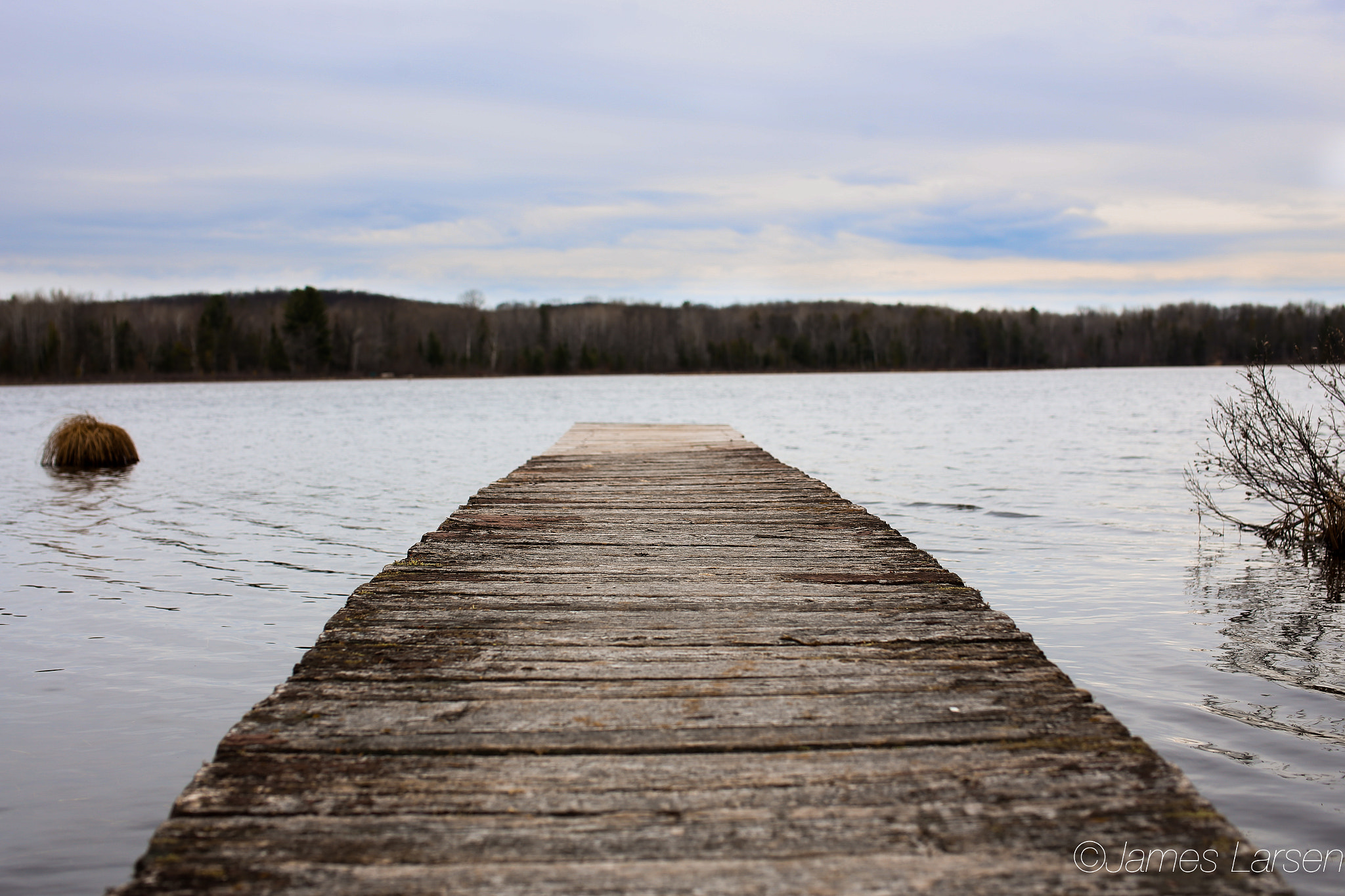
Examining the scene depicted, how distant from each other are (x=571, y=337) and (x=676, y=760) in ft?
391

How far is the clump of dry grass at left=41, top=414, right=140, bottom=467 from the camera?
→ 18.8 meters

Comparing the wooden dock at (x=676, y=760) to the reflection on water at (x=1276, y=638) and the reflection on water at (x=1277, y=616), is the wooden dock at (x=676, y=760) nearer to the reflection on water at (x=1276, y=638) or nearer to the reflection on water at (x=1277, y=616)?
the reflection on water at (x=1276, y=638)

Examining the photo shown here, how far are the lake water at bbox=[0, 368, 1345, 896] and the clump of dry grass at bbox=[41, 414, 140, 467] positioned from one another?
602mm

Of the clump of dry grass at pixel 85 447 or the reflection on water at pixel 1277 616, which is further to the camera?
the clump of dry grass at pixel 85 447

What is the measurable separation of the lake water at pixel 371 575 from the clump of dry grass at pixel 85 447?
0.60 metres

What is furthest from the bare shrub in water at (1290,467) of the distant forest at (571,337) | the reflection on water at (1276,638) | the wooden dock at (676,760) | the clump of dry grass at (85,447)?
the distant forest at (571,337)

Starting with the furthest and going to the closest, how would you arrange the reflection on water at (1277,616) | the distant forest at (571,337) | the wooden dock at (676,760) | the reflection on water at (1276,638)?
the distant forest at (571,337)
the reflection on water at (1277,616)
the reflection on water at (1276,638)
the wooden dock at (676,760)

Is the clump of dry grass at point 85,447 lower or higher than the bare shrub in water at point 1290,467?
lower

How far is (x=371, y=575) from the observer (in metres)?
8.88

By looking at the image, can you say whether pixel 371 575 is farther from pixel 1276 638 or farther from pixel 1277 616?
pixel 1277 616

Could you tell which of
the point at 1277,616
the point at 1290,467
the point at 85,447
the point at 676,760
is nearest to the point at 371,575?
the point at 676,760

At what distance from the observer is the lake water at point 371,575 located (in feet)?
13.8

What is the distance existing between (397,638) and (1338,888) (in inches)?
143

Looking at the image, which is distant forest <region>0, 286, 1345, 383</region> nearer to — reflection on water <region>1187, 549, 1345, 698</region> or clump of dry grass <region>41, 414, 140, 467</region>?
clump of dry grass <region>41, 414, 140, 467</region>
